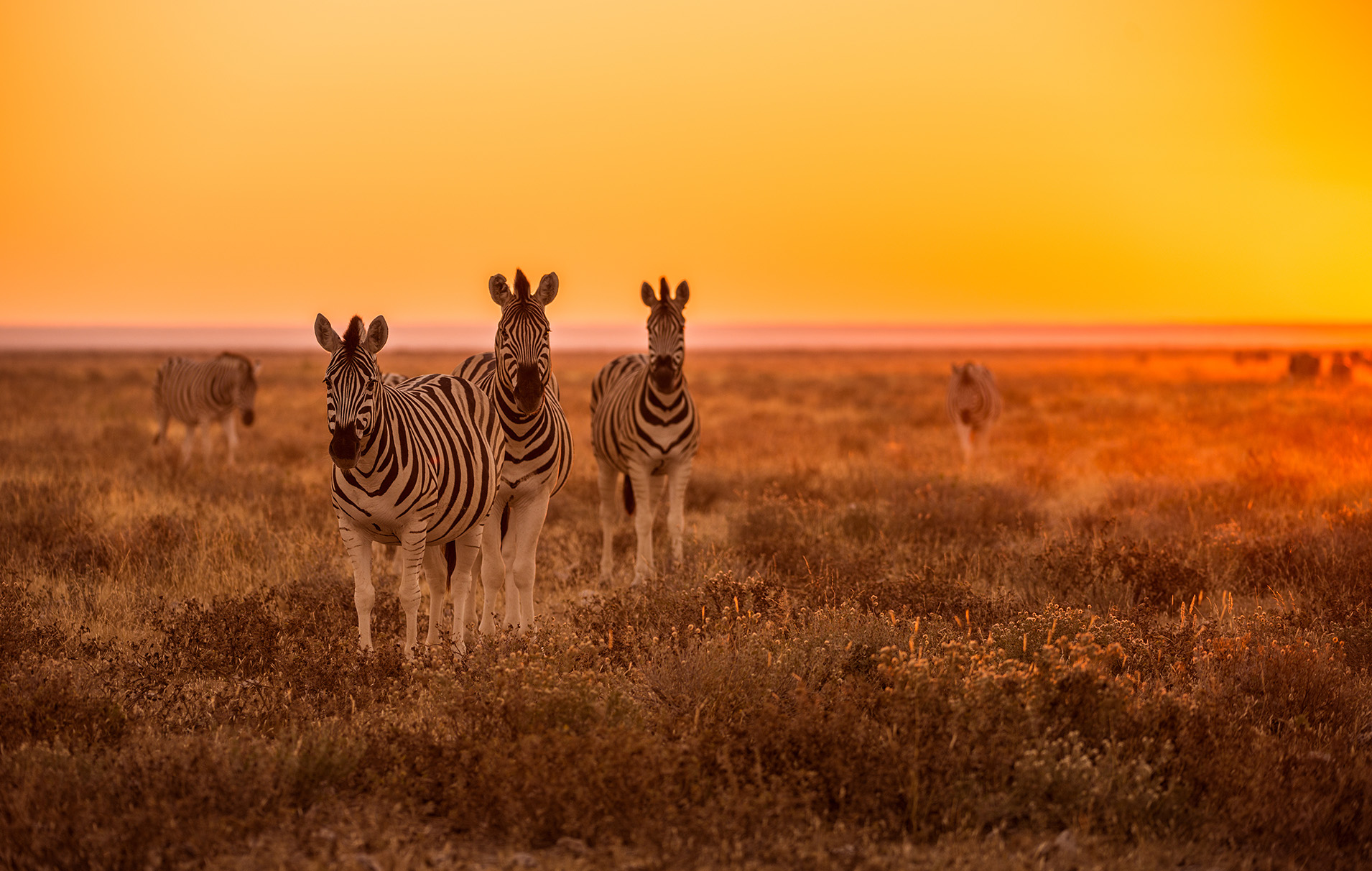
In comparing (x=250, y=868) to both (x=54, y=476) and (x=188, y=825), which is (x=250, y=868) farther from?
(x=54, y=476)

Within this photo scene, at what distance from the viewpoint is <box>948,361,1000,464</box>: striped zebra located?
53.6 feet

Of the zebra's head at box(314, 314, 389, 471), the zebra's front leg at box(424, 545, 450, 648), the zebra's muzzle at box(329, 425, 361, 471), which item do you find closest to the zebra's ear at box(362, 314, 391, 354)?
the zebra's head at box(314, 314, 389, 471)

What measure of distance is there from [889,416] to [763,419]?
351 centimetres

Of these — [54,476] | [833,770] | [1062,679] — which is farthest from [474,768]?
[54,476]

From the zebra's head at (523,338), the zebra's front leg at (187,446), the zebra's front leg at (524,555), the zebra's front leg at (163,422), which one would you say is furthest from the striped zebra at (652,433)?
the zebra's front leg at (163,422)

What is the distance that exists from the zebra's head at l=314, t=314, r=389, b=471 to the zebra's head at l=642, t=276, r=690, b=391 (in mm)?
3207

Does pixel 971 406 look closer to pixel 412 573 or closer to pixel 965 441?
pixel 965 441

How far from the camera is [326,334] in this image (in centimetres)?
549

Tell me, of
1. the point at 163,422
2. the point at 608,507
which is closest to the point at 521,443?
the point at 608,507

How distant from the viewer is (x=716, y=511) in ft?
39.9

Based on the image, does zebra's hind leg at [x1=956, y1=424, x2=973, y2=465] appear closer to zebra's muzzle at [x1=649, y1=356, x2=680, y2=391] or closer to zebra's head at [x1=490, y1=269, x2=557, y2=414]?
zebra's muzzle at [x1=649, y1=356, x2=680, y2=391]

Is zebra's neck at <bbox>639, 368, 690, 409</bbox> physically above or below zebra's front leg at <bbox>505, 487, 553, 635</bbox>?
above

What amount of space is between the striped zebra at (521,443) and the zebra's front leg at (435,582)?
1.11 feet

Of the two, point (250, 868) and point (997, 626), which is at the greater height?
point (997, 626)
